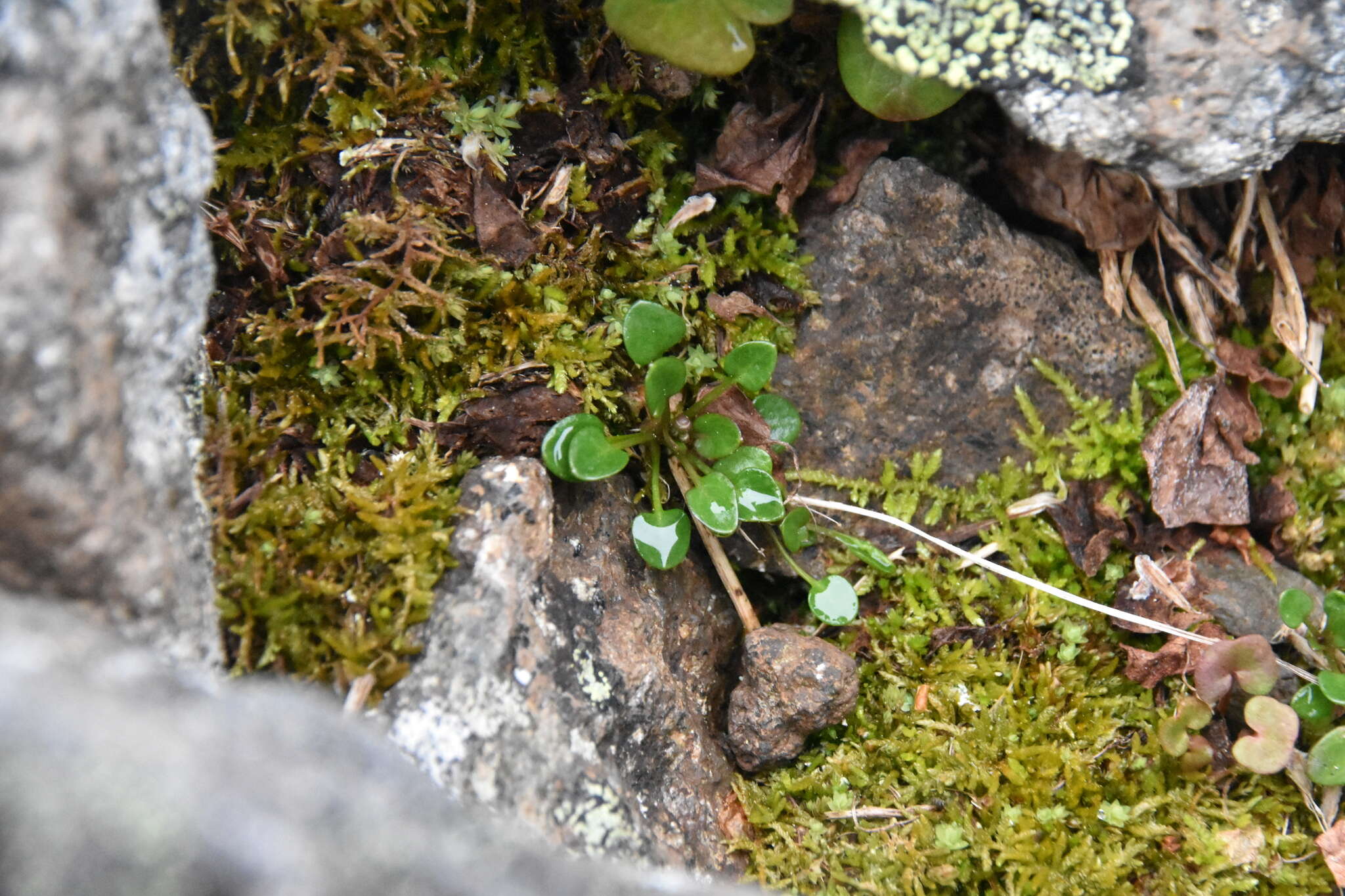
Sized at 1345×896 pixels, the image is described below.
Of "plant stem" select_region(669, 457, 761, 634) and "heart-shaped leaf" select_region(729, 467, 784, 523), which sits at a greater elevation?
"heart-shaped leaf" select_region(729, 467, 784, 523)

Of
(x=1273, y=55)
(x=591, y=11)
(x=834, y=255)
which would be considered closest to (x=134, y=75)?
(x=591, y=11)

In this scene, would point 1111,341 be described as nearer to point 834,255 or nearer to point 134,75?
point 834,255

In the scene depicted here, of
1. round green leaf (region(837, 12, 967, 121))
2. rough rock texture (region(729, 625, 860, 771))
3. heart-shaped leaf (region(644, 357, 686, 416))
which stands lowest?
rough rock texture (region(729, 625, 860, 771))

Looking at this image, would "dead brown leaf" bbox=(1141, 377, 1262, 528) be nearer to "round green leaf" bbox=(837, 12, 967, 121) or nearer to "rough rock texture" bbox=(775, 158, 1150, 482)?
"rough rock texture" bbox=(775, 158, 1150, 482)

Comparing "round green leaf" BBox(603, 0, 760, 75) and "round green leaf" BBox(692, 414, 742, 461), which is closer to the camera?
"round green leaf" BBox(603, 0, 760, 75)

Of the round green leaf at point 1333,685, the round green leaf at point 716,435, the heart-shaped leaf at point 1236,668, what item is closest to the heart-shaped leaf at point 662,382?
the round green leaf at point 716,435

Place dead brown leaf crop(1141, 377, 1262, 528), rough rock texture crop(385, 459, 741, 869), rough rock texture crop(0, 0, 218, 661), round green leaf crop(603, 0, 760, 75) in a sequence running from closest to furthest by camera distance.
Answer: rough rock texture crop(0, 0, 218, 661), rough rock texture crop(385, 459, 741, 869), round green leaf crop(603, 0, 760, 75), dead brown leaf crop(1141, 377, 1262, 528)

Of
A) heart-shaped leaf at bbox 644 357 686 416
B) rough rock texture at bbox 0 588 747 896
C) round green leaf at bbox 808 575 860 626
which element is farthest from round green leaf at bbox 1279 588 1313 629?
rough rock texture at bbox 0 588 747 896
